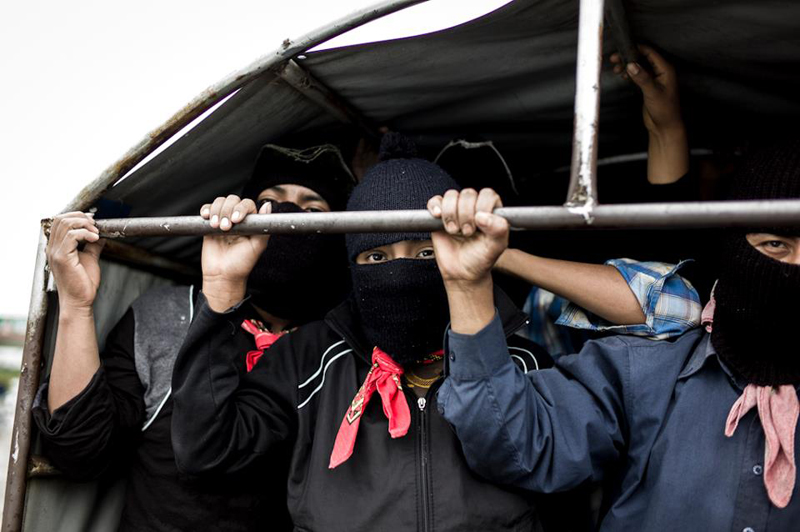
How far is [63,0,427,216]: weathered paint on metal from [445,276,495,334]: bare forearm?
754mm

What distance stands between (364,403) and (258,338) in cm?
66

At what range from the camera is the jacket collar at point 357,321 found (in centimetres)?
212

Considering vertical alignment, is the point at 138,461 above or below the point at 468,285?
below

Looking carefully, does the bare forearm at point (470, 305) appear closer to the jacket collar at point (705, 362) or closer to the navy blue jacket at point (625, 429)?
the navy blue jacket at point (625, 429)

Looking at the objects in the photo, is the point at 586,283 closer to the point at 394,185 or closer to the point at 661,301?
the point at 661,301

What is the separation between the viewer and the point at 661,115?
228cm

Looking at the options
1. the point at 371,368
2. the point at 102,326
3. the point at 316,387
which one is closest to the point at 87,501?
the point at 102,326

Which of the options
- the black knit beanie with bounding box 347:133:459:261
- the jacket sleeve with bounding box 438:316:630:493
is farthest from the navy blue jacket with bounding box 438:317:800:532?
the black knit beanie with bounding box 347:133:459:261

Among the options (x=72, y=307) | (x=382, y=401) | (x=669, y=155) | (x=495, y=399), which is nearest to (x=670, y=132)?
(x=669, y=155)

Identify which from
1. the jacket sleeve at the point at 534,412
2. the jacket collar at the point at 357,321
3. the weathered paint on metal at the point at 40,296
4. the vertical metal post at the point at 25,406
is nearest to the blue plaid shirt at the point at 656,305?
the jacket sleeve at the point at 534,412

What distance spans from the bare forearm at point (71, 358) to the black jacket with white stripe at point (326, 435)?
1.18 ft

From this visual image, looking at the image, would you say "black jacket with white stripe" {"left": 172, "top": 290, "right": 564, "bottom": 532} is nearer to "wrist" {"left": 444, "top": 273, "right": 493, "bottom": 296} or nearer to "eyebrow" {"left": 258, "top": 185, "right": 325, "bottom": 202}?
"wrist" {"left": 444, "top": 273, "right": 493, "bottom": 296}

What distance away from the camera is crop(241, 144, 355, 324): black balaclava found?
2.61m

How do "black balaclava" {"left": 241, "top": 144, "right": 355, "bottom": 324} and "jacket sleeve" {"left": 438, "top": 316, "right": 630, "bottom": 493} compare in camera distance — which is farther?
"black balaclava" {"left": 241, "top": 144, "right": 355, "bottom": 324}
